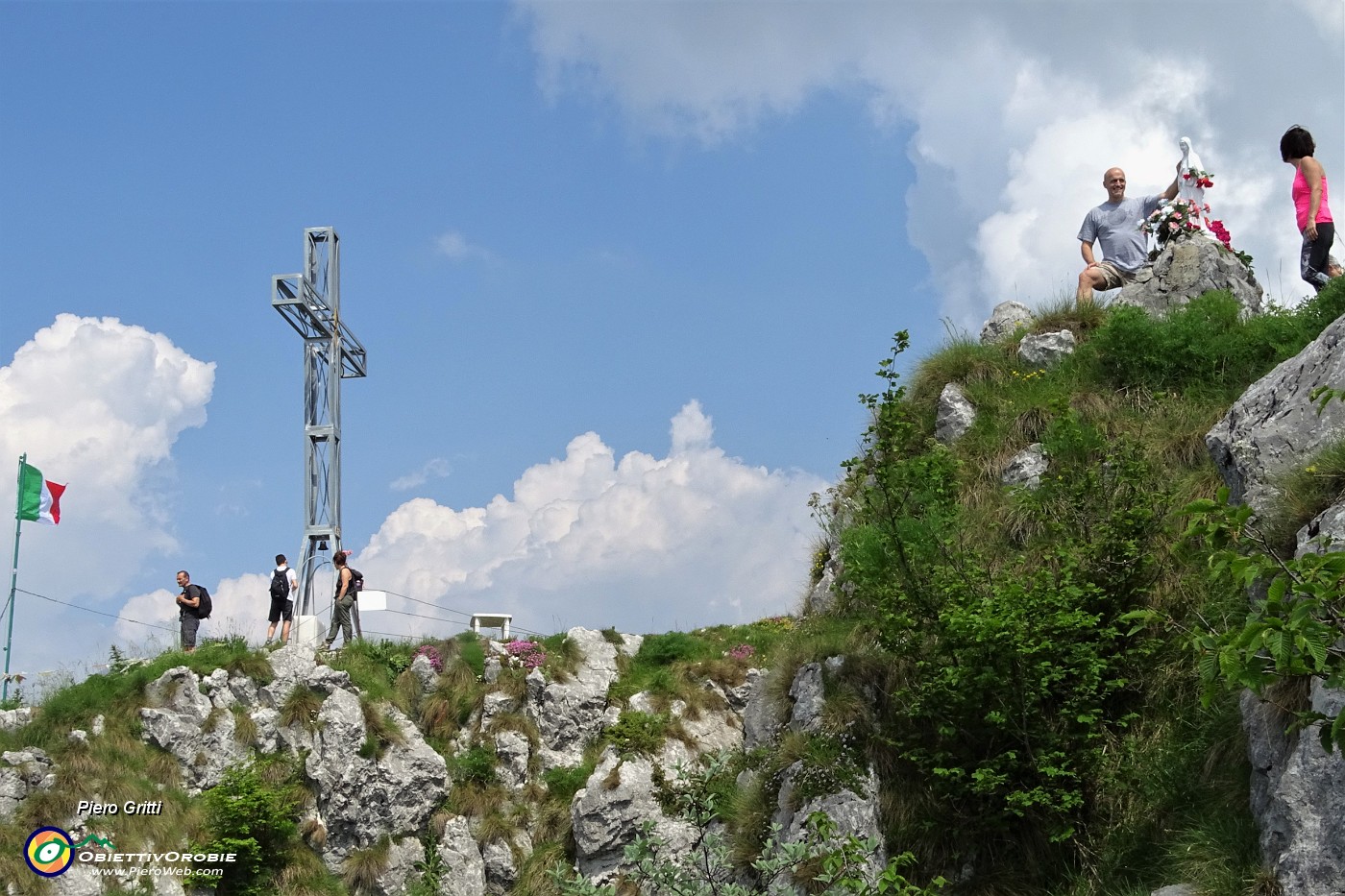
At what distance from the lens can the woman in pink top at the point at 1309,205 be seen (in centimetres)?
1182

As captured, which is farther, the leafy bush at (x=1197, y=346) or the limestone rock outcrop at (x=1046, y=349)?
the limestone rock outcrop at (x=1046, y=349)

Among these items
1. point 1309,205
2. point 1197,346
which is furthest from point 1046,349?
point 1309,205

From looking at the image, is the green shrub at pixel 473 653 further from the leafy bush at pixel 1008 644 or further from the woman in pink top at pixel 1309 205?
the woman in pink top at pixel 1309 205

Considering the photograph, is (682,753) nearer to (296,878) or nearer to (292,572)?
(296,878)

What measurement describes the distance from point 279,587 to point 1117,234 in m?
15.3

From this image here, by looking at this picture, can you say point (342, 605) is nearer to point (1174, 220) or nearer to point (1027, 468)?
point (1027, 468)

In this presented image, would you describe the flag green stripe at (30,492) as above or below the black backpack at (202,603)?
above

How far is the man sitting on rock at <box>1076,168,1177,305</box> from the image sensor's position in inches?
669

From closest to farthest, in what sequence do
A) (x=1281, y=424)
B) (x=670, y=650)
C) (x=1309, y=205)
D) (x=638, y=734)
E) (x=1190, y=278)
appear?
1. (x=1281, y=424)
2. (x=1309, y=205)
3. (x=1190, y=278)
4. (x=638, y=734)
5. (x=670, y=650)

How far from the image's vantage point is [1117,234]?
17.1m

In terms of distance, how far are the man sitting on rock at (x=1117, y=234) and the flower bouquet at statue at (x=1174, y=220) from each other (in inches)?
4.8

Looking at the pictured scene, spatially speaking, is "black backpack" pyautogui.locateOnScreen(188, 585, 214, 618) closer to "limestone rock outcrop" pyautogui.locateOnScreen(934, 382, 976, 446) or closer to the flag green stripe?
the flag green stripe

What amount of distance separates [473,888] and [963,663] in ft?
35.8

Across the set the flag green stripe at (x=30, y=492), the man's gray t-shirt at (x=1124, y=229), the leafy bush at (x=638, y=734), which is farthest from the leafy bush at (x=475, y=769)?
the man's gray t-shirt at (x=1124, y=229)
